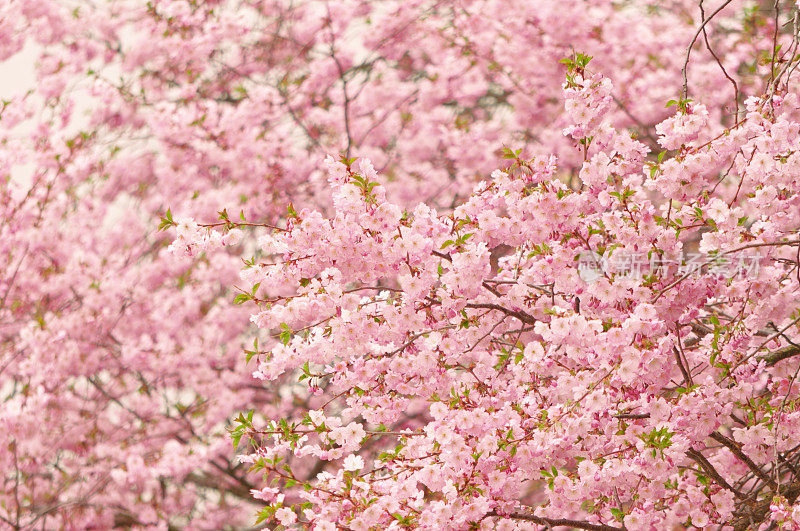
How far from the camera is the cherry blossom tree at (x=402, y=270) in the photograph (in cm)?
312

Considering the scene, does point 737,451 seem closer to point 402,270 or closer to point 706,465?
point 706,465

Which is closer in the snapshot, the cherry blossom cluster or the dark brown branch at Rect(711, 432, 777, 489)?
the cherry blossom cluster

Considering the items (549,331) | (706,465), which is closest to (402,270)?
(549,331)

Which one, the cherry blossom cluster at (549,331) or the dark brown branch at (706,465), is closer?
the cherry blossom cluster at (549,331)

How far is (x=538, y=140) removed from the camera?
26.3 ft

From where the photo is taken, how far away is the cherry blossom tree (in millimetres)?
3125

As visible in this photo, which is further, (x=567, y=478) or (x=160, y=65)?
(x=160, y=65)

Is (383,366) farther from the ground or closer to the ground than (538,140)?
closer to the ground

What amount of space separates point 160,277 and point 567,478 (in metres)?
5.29

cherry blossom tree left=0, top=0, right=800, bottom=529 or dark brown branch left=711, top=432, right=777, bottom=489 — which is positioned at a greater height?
cherry blossom tree left=0, top=0, right=800, bottom=529

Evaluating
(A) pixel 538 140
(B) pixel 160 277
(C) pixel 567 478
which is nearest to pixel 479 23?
(A) pixel 538 140

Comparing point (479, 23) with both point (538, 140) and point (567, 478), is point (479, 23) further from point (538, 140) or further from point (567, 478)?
point (567, 478)

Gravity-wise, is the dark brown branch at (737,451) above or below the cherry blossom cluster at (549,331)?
below

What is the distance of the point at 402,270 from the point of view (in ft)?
10.4
